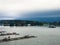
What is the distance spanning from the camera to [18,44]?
26.0 ft

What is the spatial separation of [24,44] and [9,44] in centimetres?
75

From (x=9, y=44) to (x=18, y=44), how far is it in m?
0.46

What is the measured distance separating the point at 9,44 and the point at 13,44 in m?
0.22

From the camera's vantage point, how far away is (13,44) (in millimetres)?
7875

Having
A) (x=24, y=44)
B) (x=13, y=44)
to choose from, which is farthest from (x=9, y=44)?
(x=24, y=44)

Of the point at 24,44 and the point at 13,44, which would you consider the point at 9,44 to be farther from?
the point at 24,44

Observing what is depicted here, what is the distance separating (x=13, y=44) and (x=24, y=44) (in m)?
0.55

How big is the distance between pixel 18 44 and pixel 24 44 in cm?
30

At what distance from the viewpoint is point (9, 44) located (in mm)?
7742

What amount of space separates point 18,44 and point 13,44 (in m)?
0.25

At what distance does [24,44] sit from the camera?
7965 millimetres
